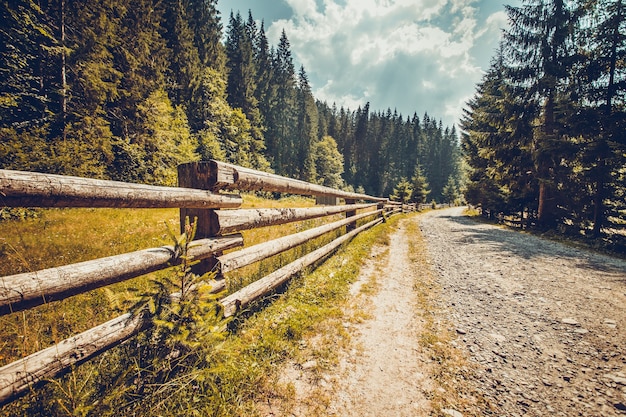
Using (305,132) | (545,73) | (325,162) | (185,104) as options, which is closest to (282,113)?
(305,132)

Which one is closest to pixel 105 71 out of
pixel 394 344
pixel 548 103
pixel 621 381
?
pixel 394 344

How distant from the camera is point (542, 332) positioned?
9.75 ft

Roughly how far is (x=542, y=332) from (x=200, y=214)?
4264 mm

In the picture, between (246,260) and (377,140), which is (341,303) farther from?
(377,140)

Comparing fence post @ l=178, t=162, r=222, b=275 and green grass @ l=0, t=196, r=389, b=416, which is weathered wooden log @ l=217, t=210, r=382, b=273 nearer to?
fence post @ l=178, t=162, r=222, b=275

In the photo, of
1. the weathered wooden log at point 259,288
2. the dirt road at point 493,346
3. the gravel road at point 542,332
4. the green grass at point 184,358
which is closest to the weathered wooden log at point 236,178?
the green grass at point 184,358

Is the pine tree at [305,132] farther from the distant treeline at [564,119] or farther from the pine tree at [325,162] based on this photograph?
the distant treeline at [564,119]

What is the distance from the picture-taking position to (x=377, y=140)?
74.0m

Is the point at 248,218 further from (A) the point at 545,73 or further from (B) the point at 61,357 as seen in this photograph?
(A) the point at 545,73

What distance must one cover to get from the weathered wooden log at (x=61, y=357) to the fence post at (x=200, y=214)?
724 millimetres

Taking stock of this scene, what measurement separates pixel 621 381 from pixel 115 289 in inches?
226

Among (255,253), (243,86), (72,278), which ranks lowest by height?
(255,253)

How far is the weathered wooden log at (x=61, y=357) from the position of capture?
1195 millimetres

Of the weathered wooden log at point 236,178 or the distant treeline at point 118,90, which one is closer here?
the weathered wooden log at point 236,178
